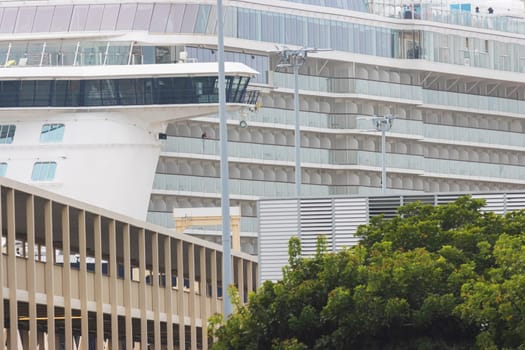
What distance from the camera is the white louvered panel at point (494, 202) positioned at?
2702 inches

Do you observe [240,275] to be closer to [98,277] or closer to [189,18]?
[98,277]

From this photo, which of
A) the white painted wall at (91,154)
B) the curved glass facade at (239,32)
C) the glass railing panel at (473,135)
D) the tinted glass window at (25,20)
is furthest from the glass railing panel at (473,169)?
the tinted glass window at (25,20)

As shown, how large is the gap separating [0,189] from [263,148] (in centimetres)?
9949

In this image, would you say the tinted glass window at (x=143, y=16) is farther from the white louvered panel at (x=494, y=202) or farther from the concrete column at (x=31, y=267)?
the white louvered panel at (x=494, y=202)

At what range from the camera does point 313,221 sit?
70812 millimetres

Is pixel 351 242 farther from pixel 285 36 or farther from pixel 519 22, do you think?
pixel 519 22

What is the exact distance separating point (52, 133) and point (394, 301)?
94.6 meters

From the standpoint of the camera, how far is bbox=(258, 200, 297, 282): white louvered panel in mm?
71250

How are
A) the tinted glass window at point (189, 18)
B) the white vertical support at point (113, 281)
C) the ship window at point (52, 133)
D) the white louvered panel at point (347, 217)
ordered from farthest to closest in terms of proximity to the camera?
the tinted glass window at point (189, 18) < the ship window at point (52, 133) < the white vertical support at point (113, 281) < the white louvered panel at point (347, 217)

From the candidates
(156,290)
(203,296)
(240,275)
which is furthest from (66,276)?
(240,275)

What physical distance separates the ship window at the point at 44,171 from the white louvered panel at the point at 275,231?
251 ft

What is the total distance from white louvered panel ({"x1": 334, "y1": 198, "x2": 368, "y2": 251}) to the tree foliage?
1063 cm

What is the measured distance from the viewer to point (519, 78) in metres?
185

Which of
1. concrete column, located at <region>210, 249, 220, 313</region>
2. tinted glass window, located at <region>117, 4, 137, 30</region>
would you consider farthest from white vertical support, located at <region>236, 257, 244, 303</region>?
tinted glass window, located at <region>117, 4, 137, 30</region>
